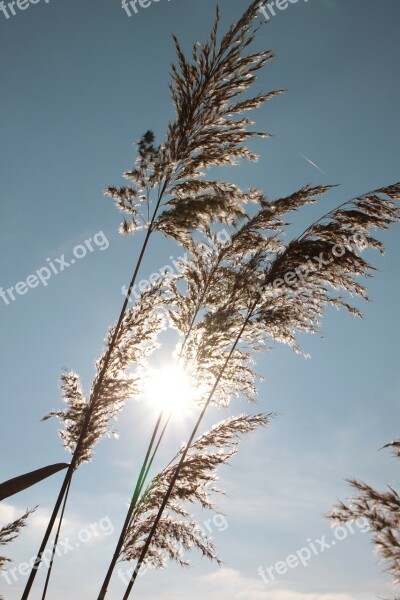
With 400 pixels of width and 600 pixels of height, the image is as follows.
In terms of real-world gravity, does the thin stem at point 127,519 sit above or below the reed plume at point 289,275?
below

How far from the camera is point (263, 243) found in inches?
205

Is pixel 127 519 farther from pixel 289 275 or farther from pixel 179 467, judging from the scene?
pixel 289 275

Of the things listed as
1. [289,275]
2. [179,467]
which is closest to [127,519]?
[179,467]

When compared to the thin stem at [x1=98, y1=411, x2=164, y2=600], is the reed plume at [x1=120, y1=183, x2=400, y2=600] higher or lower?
higher

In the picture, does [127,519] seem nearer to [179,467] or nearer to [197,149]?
[179,467]

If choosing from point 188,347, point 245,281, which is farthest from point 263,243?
point 188,347

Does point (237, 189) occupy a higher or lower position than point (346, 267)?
higher

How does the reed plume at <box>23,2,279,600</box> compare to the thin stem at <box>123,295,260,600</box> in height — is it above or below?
above

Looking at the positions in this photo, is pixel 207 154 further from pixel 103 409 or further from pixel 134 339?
pixel 103 409

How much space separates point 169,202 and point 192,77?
1.44 m

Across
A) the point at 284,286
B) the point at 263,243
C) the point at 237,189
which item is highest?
the point at 237,189

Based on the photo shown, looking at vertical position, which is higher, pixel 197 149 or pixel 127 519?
pixel 197 149

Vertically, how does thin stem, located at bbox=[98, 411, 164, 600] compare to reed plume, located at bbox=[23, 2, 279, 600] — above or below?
below

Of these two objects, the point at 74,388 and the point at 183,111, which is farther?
the point at 74,388
